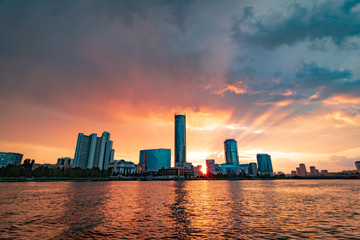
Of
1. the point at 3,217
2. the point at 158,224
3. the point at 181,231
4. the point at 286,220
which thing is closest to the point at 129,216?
the point at 158,224

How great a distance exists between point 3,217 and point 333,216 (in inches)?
2628

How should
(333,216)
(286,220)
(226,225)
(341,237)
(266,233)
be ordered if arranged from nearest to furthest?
1. (341,237)
2. (266,233)
3. (226,225)
4. (286,220)
5. (333,216)

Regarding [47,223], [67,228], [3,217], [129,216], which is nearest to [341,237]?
[129,216]

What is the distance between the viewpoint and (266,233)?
89.8 ft

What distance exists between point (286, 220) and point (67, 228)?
38556 mm

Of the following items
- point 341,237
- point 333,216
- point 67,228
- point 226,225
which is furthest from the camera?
point 333,216

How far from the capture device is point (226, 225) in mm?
31781

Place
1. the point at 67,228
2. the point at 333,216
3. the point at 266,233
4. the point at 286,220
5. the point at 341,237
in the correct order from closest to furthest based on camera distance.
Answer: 1. the point at 341,237
2. the point at 266,233
3. the point at 67,228
4. the point at 286,220
5. the point at 333,216

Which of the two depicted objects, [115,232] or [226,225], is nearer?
[115,232]

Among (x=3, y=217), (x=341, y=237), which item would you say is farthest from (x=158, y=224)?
(x=3, y=217)

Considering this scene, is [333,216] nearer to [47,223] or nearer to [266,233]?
[266,233]

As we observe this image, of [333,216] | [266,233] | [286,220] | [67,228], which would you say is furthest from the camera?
[333,216]

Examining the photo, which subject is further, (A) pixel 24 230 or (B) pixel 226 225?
(B) pixel 226 225

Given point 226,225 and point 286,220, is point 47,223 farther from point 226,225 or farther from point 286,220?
point 286,220
